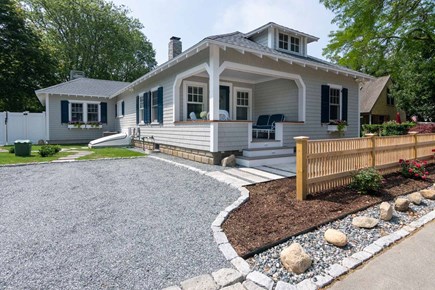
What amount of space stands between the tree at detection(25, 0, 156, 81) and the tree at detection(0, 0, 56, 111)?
481 centimetres

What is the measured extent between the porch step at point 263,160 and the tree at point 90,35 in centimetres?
2644

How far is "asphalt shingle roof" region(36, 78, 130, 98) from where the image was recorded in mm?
14422

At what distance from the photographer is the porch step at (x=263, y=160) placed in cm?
698

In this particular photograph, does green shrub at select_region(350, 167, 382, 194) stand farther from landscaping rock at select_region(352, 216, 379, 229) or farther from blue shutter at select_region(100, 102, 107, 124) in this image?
blue shutter at select_region(100, 102, 107, 124)

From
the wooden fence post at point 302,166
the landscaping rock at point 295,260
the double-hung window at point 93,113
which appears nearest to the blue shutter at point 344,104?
the wooden fence post at point 302,166

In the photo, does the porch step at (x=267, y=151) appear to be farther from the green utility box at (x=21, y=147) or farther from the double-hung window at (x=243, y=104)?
the green utility box at (x=21, y=147)

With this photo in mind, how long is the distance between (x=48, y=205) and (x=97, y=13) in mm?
29775

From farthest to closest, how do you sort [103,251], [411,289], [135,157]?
[135,157] → [103,251] → [411,289]

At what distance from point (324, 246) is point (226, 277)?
1323mm

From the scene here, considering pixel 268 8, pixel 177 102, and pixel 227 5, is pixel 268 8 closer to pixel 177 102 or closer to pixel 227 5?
pixel 227 5

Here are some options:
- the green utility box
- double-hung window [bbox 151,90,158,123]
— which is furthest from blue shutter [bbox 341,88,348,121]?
the green utility box

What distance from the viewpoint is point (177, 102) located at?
8992 millimetres

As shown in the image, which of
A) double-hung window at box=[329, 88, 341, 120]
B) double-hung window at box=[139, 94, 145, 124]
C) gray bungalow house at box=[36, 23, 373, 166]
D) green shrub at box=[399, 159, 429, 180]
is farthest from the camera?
double-hung window at box=[139, 94, 145, 124]

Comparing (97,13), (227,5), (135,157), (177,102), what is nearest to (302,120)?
(177,102)
